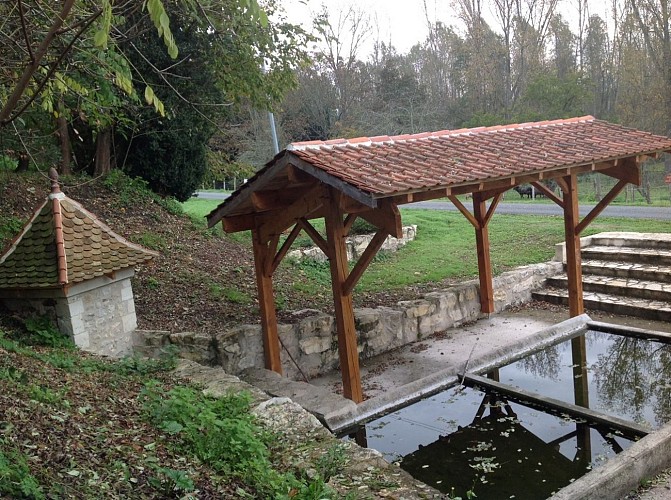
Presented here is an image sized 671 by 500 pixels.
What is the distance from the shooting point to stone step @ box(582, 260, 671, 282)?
9570 millimetres

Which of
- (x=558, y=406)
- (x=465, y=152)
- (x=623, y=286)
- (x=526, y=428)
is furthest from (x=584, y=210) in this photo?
(x=526, y=428)

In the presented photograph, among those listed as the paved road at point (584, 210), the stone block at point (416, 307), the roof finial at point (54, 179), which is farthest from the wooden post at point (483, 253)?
the paved road at point (584, 210)

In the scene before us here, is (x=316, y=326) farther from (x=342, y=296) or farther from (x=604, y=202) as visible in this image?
(x=604, y=202)

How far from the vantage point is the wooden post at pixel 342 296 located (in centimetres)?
576

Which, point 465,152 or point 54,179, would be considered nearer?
point 54,179

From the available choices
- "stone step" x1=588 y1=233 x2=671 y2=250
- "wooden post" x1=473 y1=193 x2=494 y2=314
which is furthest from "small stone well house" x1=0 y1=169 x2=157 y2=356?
"stone step" x1=588 y1=233 x2=671 y2=250

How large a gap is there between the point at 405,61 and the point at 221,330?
2566cm

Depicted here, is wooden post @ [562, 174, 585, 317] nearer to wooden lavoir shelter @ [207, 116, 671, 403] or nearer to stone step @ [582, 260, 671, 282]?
wooden lavoir shelter @ [207, 116, 671, 403]

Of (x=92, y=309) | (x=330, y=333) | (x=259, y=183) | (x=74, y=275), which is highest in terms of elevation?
(x=259, y=183)

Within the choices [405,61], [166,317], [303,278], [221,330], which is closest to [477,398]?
[221,330]

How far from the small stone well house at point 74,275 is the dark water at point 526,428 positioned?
3088mm

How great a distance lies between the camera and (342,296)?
596 cm

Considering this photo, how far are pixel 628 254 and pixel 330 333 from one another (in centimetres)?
619

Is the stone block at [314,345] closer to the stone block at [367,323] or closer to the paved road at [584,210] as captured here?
the stone block at [367,323]
